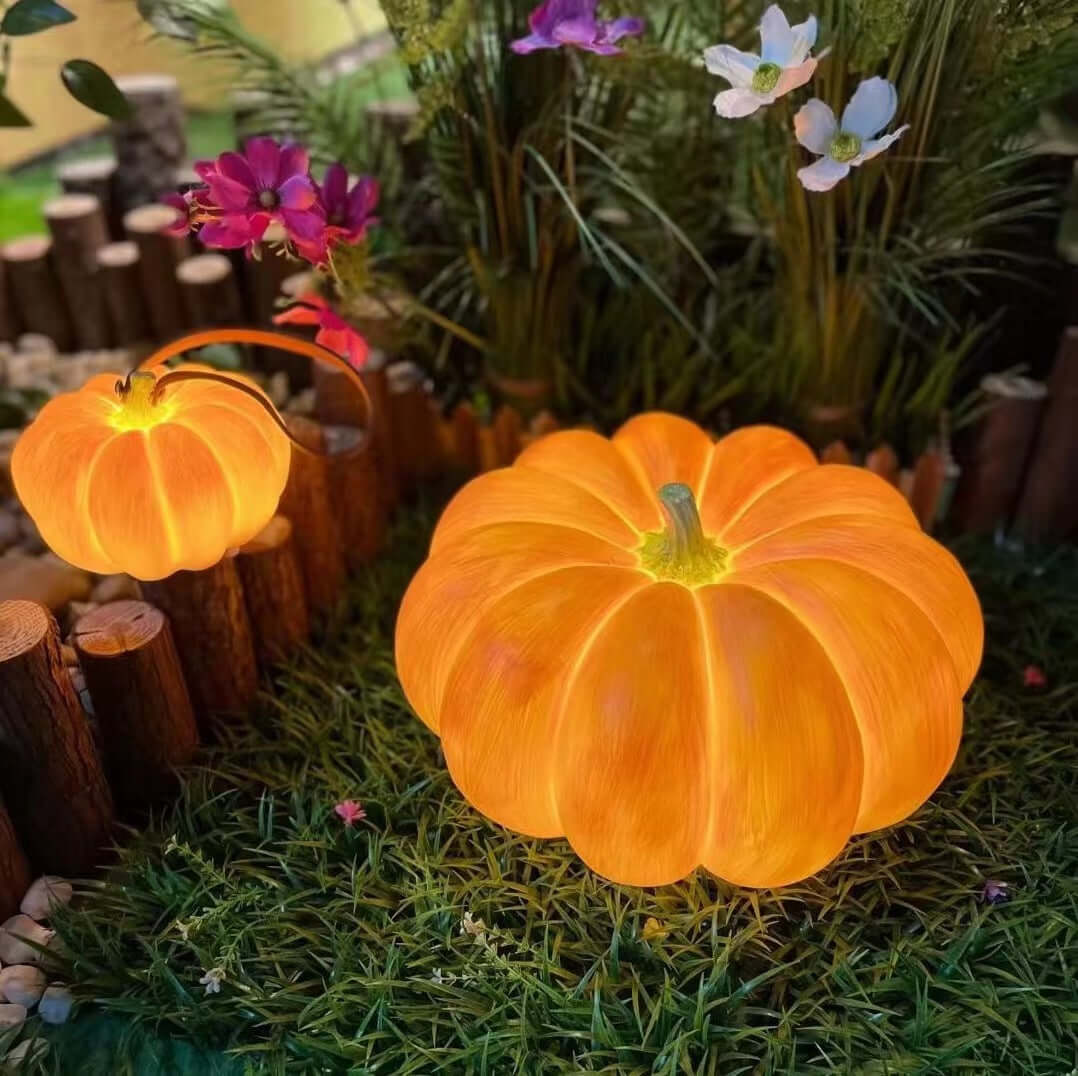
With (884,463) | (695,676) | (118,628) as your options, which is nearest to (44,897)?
(118,628)

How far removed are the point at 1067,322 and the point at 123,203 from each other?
5.53 ft

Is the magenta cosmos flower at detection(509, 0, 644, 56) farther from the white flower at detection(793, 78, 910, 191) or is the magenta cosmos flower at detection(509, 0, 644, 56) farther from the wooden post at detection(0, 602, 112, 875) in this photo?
the wooden post at detection(0, 602, 112, 875)

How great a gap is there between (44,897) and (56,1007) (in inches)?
4.8

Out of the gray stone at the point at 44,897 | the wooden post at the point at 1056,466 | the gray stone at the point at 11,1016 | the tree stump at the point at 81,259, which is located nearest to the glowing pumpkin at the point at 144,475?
the gray stone at the point at 44,897

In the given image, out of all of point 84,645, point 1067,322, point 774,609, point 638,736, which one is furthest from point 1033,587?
point 84,645

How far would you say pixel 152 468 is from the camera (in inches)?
44.2

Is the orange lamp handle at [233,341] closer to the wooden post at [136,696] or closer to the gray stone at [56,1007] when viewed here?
the wooden post at [136,696]

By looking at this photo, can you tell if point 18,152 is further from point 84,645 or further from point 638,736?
point 638,736

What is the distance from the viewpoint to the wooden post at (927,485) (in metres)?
1.54

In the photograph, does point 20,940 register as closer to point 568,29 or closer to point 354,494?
point 354,494

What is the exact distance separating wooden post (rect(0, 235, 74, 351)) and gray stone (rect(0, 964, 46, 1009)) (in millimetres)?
1345

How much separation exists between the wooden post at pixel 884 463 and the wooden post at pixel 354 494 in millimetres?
692

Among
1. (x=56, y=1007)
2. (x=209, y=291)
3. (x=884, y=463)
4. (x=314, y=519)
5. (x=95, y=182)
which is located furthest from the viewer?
(x=95, y=182)

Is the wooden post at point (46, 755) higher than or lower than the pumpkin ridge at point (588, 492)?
lower
